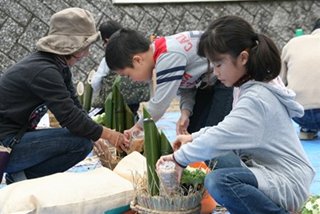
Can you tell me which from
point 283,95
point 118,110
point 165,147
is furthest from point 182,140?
point 118,110

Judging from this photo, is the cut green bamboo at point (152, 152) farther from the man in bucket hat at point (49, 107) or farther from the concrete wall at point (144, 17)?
the concrete wall at point (144, 17)

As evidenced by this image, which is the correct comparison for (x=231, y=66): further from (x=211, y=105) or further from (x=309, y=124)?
(x=309, y=124)

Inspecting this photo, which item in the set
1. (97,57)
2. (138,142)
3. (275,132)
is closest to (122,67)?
(138,142)

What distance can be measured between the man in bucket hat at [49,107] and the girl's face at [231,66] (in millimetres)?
685

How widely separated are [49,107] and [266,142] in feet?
2.96

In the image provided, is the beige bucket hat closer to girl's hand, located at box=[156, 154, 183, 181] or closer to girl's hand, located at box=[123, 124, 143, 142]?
girl's hand, located at box=[123, 124, 143, 142]

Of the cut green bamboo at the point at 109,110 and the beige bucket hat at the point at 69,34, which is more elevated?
the beige bucket hat at the point at 69,34

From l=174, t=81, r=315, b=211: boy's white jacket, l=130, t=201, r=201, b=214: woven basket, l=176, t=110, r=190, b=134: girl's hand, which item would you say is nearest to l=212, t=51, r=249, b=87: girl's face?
l=174, t=81, r=315, b=211: boy's white jacket

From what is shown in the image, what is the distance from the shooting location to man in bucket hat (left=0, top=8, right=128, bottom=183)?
197 centimetres

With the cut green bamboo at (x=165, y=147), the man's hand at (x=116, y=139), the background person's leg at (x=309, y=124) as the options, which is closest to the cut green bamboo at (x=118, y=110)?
the man's hand at (x=116, y=139)

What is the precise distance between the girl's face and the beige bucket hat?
2.34 ft

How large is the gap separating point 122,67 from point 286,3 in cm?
422

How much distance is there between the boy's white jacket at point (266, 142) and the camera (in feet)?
4.87

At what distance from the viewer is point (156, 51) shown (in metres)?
2.02
